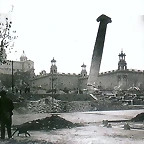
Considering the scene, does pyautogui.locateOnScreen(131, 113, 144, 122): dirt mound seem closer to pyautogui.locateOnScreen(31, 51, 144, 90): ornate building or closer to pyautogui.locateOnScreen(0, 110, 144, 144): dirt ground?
pyautogui.locateOnScreen(0, 110, 144, 144): dirt ground

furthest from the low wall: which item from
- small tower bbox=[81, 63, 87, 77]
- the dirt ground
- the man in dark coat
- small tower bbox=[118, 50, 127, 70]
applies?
the man in dark coat

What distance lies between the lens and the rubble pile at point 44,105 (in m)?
4.34

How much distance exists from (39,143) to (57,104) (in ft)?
3.80

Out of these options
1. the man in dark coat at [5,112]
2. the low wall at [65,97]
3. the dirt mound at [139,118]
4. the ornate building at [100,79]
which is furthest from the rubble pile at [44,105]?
the dirt mound at [139,118]

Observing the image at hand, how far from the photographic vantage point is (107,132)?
3.79m

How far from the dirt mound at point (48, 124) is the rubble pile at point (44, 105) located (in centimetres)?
33

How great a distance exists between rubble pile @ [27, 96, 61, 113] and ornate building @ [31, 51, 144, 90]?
0.44m

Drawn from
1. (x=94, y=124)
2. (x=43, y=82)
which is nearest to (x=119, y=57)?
(x=94, y=124)

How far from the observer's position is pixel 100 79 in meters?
5.74

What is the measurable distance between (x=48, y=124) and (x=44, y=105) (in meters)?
0.60

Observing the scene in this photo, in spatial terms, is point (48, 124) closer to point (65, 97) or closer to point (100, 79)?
point (65, 97)

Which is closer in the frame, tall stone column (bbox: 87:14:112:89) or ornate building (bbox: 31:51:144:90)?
tall stone column (bbox: 87:14:112:89)

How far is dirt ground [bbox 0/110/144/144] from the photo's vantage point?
3.50 metres

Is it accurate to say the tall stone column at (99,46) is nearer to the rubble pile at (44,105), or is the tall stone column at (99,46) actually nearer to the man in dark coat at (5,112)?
the rubble pile at (44,105)
